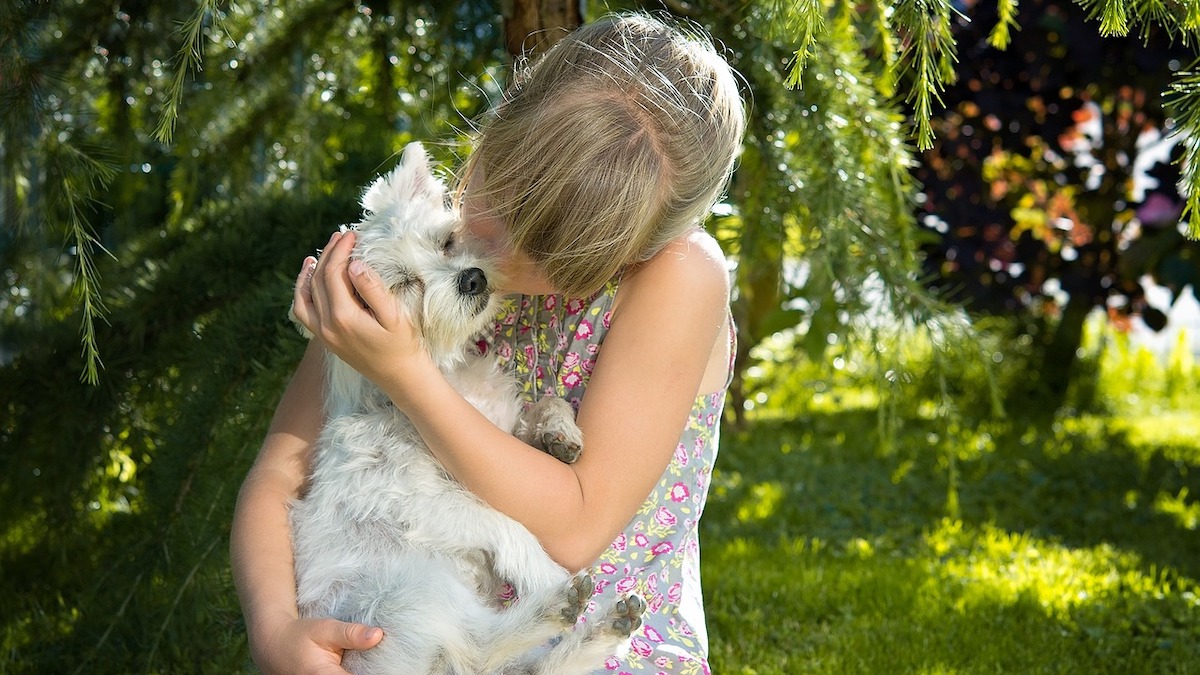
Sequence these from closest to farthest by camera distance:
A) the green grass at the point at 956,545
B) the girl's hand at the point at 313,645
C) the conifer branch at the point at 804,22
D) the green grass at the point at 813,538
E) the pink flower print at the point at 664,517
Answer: the conifer branch at the point at 804,22 < the girl's hand at the point at 313,645 < the pink flower print at the point at 664,517 < the green grass at the point at 813,538 < the green grass at the point at 956,545

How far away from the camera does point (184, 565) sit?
260 cm

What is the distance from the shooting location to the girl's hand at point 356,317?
1866mm

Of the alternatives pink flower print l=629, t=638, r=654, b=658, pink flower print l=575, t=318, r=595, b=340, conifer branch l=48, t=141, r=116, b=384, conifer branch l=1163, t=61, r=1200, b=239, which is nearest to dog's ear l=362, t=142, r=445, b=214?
pink flower print l=575, t=318, r=595, b=340

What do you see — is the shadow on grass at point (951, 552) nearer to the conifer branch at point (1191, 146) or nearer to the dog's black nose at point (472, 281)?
the conifer branch at point (1191, 146)

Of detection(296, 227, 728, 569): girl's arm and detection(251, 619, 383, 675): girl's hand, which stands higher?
detection(296, 227, 728, 569): girl's arm

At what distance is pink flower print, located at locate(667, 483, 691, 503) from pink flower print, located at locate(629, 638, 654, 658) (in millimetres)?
289

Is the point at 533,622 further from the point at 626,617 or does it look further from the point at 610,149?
the point at 610,149

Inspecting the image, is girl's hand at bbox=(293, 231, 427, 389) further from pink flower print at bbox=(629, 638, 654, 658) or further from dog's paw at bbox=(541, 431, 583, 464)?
pink flower print at bbox=(629, 638, 654, 658)

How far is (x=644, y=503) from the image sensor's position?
7.23 ft

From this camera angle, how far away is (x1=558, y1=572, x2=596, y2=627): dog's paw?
6.02 ft

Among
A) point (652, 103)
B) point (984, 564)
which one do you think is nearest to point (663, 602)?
point (652, 103)

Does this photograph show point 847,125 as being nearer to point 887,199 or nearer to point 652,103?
point 887,199

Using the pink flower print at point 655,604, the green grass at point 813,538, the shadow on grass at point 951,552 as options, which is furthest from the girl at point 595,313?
the shadow on grass at point 951,552

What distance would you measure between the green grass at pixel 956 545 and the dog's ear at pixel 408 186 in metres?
1.38
